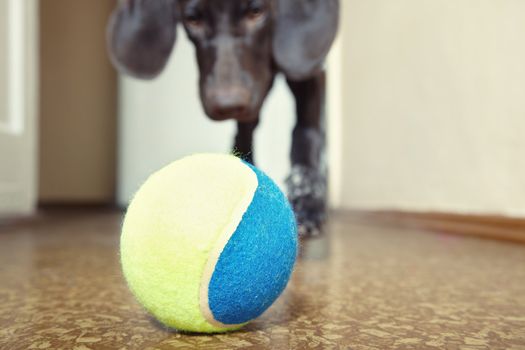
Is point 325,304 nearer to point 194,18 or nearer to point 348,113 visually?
point 194,18

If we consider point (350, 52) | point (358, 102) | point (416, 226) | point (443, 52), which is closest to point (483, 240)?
point (416, 226)

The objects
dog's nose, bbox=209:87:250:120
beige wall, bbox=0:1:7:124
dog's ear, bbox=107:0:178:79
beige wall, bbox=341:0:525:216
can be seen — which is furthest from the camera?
beige wall, bbox=0:1:7:124

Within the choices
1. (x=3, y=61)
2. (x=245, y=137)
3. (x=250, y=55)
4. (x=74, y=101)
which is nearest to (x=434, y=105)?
(x=245, y=137)

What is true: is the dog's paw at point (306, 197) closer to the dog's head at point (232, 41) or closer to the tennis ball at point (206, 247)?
the dog's head at point (232, 41)

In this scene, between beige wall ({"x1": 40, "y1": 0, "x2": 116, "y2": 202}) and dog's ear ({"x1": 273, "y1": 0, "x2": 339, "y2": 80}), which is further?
beige wall ({"x1": 40, "y1": 0, "x2": 116, "y2": 202})

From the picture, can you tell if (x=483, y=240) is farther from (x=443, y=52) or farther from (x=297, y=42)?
(x=297, y=42)

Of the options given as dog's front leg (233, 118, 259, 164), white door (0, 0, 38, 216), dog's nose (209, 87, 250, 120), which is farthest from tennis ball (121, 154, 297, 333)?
white door (0, 0, 38, 216)

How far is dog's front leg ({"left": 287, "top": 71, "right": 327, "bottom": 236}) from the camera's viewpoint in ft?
4.44

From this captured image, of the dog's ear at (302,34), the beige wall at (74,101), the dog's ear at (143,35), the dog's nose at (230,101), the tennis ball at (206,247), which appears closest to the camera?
the tennis ball at (206,247)

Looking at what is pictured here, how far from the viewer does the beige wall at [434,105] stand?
5.18 feet

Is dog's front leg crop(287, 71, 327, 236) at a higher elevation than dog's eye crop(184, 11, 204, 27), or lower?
lower

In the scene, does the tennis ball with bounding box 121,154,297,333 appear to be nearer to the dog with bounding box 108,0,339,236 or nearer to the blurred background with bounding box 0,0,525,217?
the dog with bounding box 108,0,339,236

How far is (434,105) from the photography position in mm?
1997

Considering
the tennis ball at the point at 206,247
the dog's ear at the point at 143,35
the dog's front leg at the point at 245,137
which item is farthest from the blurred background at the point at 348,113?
the tennis ball at the point at 206,247
